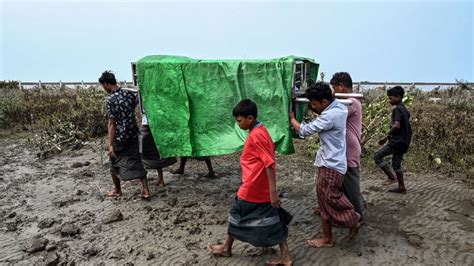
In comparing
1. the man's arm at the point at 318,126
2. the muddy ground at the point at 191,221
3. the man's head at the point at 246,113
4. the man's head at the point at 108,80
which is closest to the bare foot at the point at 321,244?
the muddy ground at the point at 191,221

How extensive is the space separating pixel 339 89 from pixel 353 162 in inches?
31.8

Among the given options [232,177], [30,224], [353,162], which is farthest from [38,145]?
[353,162]

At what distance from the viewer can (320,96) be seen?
3.41 m

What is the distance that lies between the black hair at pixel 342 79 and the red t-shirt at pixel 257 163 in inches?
48.5

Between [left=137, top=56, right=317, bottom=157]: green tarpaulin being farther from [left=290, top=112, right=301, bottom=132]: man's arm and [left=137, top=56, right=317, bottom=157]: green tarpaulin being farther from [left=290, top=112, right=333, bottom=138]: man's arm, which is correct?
[left=290, top=112, right=333, bottom=138]: man's arm

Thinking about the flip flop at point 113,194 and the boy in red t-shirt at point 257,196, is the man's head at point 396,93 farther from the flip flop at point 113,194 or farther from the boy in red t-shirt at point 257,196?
the flip flop at point 113,194

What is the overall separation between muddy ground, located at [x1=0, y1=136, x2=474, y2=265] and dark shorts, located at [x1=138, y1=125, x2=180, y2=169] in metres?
0.46

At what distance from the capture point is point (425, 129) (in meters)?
8.69

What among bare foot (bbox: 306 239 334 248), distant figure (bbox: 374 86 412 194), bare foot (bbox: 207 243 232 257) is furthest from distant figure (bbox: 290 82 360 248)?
distant figure (bbox: 374 86 412 194)

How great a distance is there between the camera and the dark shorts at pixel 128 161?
507 cm

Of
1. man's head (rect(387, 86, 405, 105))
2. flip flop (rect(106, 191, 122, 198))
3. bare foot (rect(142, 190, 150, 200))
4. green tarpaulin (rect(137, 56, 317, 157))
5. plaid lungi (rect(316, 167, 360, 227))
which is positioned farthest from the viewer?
flip flop (rect(106, 191, 122, 198))

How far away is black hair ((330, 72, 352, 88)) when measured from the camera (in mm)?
3932

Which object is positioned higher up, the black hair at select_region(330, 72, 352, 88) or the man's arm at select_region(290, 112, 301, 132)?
the black hair at select_region(330, 72, 352, 88)

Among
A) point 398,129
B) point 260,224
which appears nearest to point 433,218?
point 398,129
